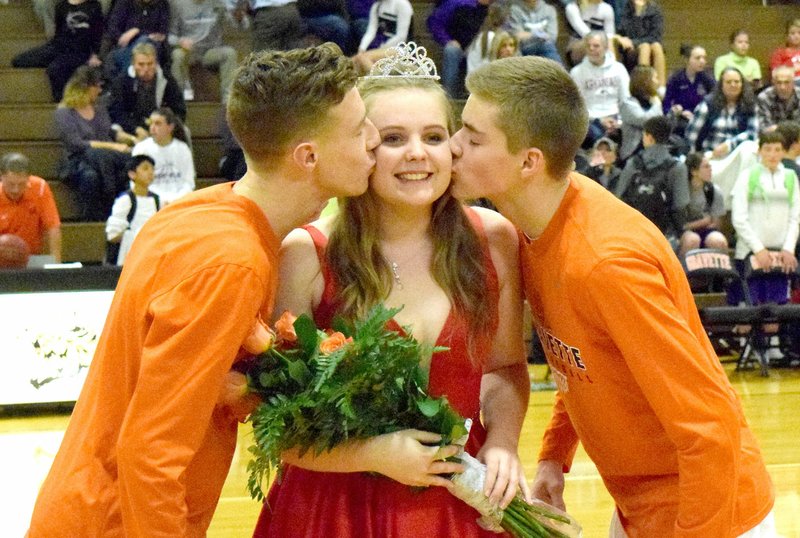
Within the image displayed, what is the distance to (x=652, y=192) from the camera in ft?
29.6

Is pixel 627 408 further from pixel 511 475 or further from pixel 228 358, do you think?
pixel 228 358

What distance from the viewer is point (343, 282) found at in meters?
2.69

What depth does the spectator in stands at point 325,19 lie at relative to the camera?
33.5ft

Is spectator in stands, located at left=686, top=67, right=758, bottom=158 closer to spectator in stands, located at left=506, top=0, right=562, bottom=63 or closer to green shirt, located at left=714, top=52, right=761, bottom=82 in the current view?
green shirt, located at left=714, top=52, right=761, bottom=82

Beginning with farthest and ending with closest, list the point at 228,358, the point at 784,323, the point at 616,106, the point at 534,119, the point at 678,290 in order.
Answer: the point at 616,106, the point at 784,323, the point at 534,119, the point at 678,290, the point at 228,358

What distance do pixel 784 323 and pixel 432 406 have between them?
6.97 m

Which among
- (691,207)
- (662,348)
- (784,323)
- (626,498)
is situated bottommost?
(784,323)

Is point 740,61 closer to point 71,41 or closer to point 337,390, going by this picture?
point 71,41

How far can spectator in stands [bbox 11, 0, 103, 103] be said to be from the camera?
10.8 m

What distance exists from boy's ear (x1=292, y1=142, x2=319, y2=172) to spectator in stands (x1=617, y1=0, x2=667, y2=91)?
960cm

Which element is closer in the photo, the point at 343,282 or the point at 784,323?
the point at 343,282

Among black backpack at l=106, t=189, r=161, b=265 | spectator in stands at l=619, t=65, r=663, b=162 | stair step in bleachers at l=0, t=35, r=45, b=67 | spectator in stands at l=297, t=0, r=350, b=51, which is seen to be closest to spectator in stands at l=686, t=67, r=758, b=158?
spectator in stands at l=619, t=65, r=663, b=162

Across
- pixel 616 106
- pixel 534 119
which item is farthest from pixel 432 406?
pixel 616 106

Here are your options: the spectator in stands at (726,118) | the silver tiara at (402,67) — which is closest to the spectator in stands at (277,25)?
the spectator in stands at (726,118)
